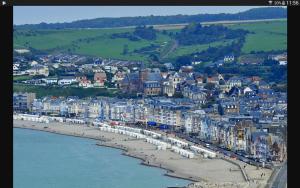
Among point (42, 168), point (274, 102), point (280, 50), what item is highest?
point (280, 50)

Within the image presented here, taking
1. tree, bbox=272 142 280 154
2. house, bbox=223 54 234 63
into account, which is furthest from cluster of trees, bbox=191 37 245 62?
tree, bbox=272 142 280 154

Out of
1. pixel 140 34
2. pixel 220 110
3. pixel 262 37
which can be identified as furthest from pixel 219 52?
pixel 220 110

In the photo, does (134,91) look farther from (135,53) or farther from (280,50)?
(280,50)

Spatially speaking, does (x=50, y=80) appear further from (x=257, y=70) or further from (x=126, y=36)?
(x=257, y=70)

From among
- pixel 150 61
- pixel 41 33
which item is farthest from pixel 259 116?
pixel 41 33

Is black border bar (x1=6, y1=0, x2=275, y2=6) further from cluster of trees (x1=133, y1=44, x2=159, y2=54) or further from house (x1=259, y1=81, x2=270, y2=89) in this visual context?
cluster of trees (x1=133, y1=44, x2=159, y2=54)

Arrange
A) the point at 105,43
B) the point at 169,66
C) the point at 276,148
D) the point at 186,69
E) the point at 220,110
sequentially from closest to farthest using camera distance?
the point at 276,148 < the point at 220,110 < the point at 186,69 < the point at 169,66 < the point at 105,43
